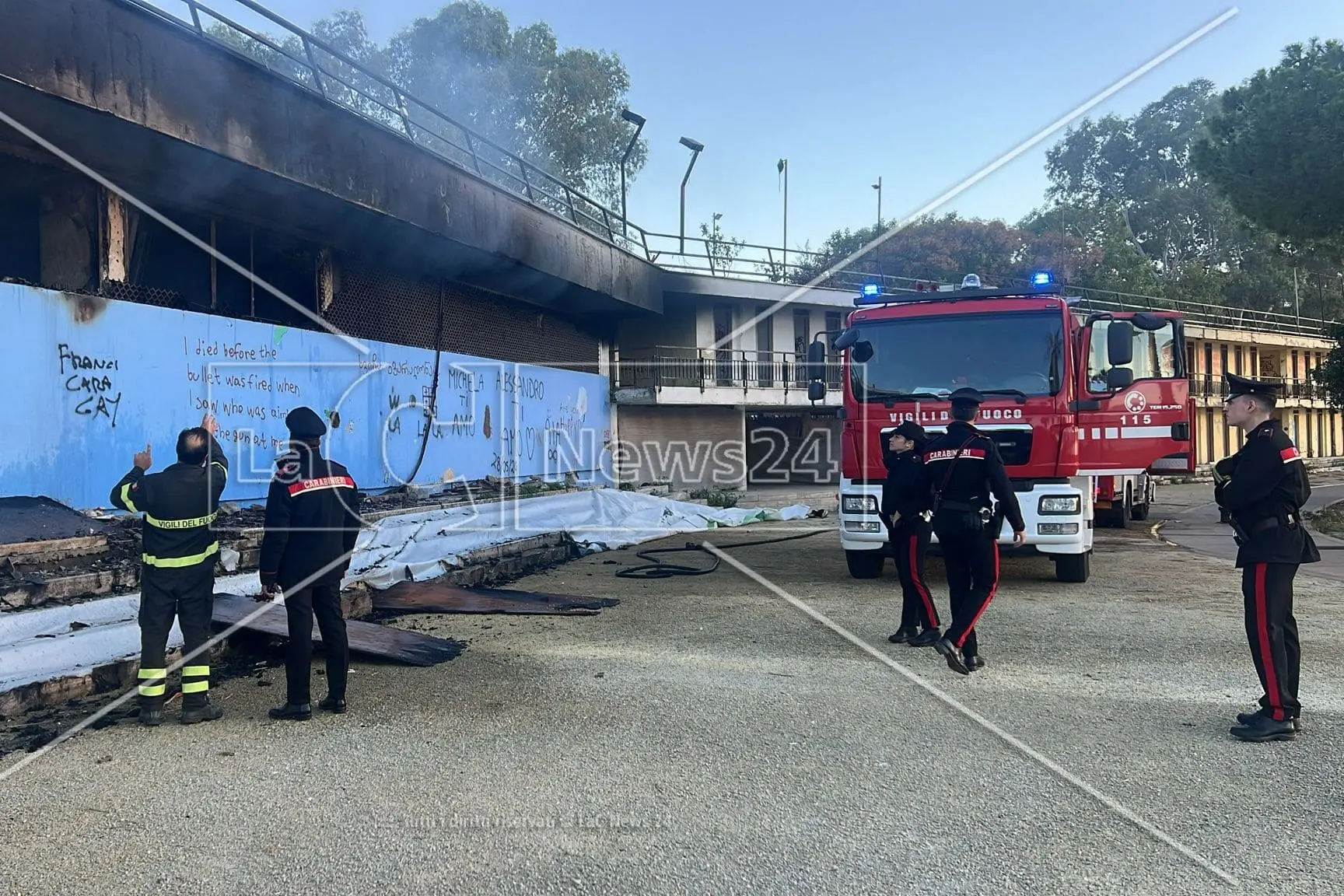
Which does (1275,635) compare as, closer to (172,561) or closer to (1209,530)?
(172,561)

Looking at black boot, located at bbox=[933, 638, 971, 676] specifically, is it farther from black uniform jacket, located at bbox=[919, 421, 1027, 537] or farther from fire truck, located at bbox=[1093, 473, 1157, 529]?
fire truck, located at bbox=[1093, 473, 1157, 529]

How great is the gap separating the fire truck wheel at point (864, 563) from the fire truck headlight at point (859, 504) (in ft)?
2.00

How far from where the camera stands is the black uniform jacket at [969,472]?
6500mm

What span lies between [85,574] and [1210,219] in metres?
62.2

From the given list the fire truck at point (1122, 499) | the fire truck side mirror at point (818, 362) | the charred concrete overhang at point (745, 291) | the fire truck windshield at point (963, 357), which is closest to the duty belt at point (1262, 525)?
the fire truck windshield at point (963, 357)

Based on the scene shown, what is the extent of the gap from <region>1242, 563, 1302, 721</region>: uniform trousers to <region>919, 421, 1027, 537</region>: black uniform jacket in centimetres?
169

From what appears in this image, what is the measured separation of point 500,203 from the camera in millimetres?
15383

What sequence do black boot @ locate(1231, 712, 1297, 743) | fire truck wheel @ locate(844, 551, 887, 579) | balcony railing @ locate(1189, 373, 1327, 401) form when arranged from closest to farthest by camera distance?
1. black boot @ locate(1231, 712, 1297, 743)
2. fire truck wheel @ locate(844, 551, 887, 579)
3. balcony railing @ locate(1189, 373, 1327, 401)

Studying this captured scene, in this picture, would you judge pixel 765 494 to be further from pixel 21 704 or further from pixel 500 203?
pixel 21 704

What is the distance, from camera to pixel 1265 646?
482cm

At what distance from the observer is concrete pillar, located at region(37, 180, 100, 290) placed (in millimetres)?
10219

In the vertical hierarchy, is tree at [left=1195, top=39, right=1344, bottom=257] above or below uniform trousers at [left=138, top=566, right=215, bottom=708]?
above

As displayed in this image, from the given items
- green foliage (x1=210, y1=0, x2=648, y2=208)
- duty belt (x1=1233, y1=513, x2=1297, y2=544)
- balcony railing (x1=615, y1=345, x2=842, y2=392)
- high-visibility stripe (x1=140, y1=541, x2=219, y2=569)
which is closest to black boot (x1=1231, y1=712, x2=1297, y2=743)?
duty belt (x1=1233, y1=513, x2=1297, y2=544)

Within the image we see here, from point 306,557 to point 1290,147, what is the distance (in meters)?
18.8
